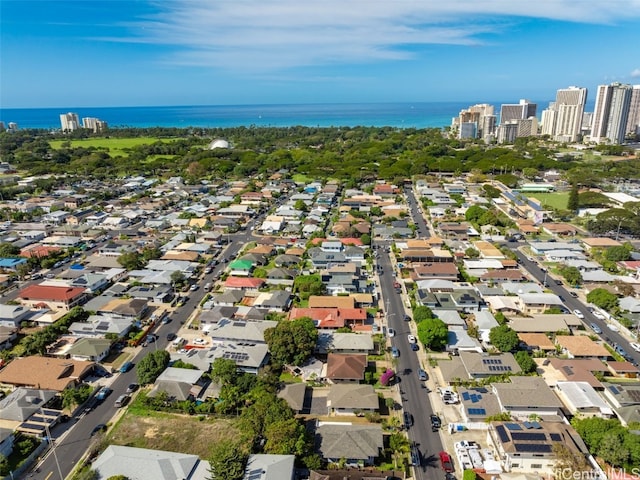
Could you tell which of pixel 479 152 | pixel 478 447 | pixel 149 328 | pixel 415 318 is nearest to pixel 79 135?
pixel 479 152

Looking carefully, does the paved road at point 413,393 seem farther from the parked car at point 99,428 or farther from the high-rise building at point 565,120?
the high-rise building at point 565,120

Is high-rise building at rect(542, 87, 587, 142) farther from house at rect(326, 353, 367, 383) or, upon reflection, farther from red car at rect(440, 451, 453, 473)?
red car at rect(440, 451, 453, 473)

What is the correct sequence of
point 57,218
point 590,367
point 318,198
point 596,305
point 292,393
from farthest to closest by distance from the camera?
point 318,198 → point 57,218 → point 596,305 → point 590,367 → point 292,393

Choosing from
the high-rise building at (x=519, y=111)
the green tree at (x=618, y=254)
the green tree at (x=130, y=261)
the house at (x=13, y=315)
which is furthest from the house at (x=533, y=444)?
the high-rise building at (x=519, y=111)

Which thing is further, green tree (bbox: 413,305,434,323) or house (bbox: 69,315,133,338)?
green tree (bbox: 413,305,434,323)

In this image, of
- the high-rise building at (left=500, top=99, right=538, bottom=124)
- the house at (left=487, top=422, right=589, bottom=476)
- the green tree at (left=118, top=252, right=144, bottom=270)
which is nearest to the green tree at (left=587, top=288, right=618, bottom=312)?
the house at (left=487, top=422, right=589, bottom=476)

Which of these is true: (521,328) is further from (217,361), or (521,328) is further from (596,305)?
(217,361)
